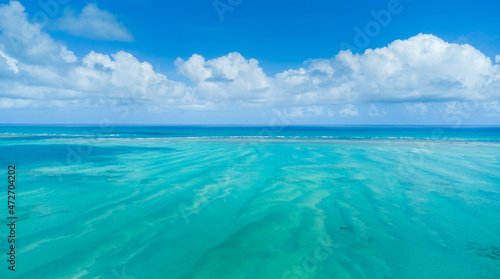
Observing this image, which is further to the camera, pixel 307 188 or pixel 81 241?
pixel 307 188

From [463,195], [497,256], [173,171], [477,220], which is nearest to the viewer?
[497,256]

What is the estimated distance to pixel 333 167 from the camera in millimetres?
24109

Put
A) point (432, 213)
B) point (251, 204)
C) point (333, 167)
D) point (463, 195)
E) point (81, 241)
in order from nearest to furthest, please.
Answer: point (81, 241) < point (432, 213) < point (251, 204) < point (463, 195) < point (333, 167)

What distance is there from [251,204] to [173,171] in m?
10.3

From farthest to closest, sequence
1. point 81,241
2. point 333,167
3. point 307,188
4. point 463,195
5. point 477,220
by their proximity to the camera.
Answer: point 333,167 < point 307,188 < point 463,195 < point 477,220 < point 81,241

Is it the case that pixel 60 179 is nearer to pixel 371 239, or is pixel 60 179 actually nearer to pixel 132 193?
pixel 132 193

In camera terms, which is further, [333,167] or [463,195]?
[333,167]

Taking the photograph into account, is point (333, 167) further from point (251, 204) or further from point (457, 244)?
point (457, 244)

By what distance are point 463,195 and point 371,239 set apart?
30.1ft

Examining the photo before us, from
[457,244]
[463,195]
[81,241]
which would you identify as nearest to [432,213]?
[457,244]

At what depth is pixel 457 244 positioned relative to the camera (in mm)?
9148

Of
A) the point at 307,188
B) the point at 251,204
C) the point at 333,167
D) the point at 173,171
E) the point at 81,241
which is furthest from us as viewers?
the point at 333,167

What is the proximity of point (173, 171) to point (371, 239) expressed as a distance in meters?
15.9

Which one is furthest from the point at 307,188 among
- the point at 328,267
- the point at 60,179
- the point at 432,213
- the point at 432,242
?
the point at 60,179
